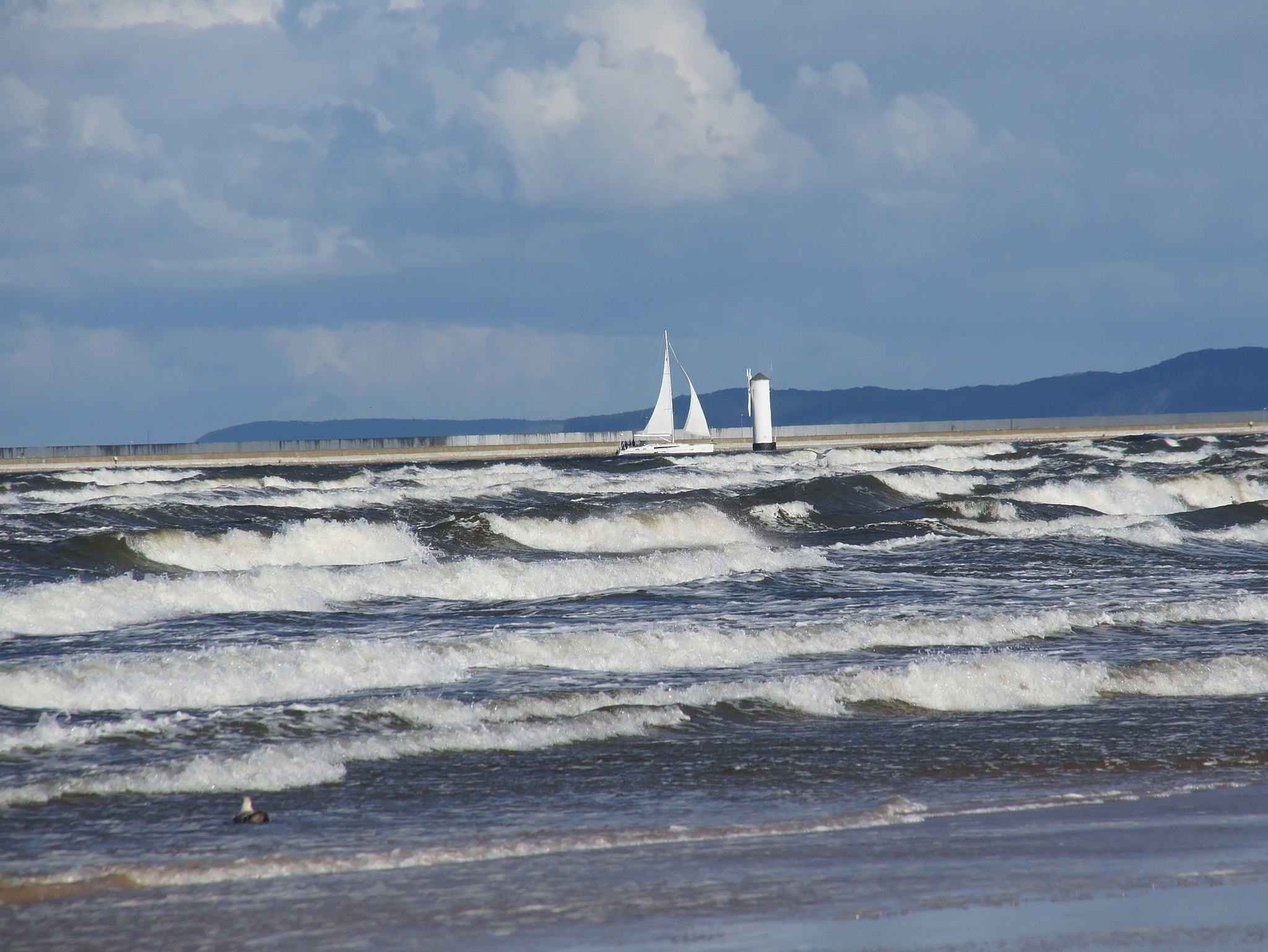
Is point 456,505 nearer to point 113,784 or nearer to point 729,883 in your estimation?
point 113,784

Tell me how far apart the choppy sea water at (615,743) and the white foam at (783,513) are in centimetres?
866

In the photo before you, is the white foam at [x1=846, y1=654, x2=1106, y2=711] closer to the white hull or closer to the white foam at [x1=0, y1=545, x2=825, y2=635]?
the white foam at [x1=0, y1=545, x2=825, y2=635]

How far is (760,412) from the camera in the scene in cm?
7875

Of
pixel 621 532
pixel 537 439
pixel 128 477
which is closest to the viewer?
pixel 621 532

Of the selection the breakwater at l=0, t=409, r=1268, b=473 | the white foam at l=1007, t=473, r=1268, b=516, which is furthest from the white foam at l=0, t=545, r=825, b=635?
the breakwater at l=0, t=409, r=1268, b=473

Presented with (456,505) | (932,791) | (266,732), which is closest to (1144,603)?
(932,791)

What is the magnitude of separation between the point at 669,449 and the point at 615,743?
63891 millimetres

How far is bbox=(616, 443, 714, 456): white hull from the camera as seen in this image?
7312 centimetres

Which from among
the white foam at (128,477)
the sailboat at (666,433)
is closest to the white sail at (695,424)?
the sailboat at (666,433)

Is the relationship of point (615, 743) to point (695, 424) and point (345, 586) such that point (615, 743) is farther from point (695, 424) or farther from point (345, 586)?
point (695, 424)

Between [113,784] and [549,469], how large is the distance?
50.8 metres

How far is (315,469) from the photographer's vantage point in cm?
6381

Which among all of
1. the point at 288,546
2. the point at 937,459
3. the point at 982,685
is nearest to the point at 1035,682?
the point at 982,685

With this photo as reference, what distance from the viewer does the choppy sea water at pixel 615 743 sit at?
564cm
